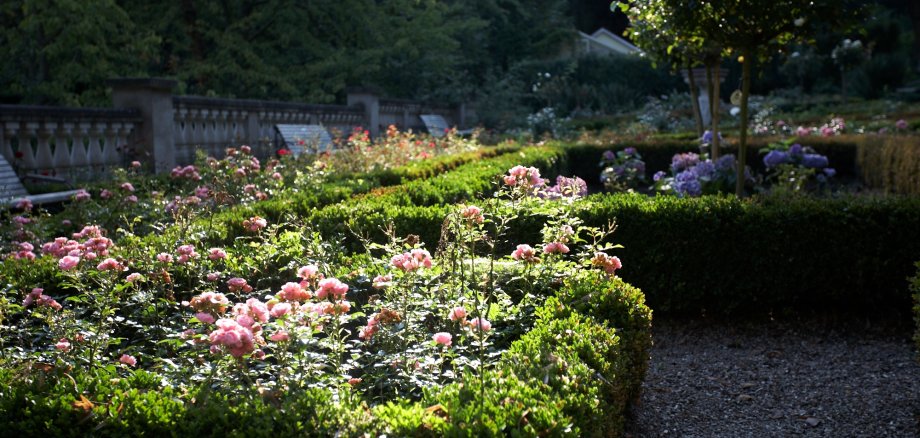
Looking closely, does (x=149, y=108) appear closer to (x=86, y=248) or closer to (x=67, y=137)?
(x=67, y=137)

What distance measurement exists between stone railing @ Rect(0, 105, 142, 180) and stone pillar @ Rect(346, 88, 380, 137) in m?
8.73

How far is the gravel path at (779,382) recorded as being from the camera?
14.9 feet

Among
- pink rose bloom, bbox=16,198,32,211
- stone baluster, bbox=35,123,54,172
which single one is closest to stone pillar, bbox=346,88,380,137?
stone baluster, bbox=35,123,54,172

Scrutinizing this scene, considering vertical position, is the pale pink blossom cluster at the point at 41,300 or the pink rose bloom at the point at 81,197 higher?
the pink rose bloom at the point at 81,197

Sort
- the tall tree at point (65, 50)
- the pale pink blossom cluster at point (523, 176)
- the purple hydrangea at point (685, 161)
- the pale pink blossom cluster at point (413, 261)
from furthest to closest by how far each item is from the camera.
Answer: the tall tree at point (65, 50), the purple hydrangea at point (685, 161), the pale pink blossom cluster at point (523, 176), the pale pink blossom cluster at point (413, 261)

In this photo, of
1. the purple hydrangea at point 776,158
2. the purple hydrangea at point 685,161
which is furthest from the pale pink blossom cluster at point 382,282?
the purple hydrangea at point 776,158

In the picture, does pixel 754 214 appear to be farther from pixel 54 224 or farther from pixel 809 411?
pixel 54 224

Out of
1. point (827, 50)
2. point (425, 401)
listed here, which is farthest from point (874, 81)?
point (425, 401)

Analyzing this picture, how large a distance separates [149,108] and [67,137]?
1.33 m

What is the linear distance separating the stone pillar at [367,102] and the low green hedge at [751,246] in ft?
43.6

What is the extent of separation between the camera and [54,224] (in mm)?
6871

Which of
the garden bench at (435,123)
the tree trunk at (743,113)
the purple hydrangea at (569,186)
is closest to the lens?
the purple hydrangea at (569,186)

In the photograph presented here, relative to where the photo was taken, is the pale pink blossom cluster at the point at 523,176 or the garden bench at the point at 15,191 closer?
the pale pink blossom cluster at the point at 523,176

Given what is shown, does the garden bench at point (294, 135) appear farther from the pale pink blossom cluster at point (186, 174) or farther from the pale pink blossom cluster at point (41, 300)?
the pale pink blossom cluster at point (41, 300)
